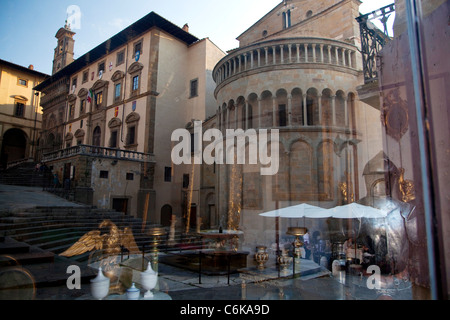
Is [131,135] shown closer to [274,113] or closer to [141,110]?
[141,110]

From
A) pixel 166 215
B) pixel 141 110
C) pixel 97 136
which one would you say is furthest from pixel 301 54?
pixel 97 136

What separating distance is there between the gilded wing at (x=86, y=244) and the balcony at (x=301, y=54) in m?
13.8

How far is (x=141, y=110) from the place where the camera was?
1043 inches

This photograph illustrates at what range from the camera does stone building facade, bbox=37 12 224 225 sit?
75.1 feet

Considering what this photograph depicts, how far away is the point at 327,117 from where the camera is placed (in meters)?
18.8

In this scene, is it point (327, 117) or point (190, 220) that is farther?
point (190, 220)

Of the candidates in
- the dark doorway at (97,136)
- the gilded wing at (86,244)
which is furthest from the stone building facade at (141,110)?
the gilded wing at (86,244)

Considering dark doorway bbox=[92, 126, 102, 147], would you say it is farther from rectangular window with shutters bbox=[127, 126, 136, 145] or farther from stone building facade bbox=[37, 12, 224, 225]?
rectangular window with shutters bbox=[127, 126, 136, 145]

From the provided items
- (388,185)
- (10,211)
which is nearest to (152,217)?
(10,211)

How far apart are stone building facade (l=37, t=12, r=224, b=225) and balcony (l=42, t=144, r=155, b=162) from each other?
0.08 metres

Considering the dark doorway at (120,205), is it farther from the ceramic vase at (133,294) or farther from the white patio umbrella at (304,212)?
the ceramic vase at (133,294)
